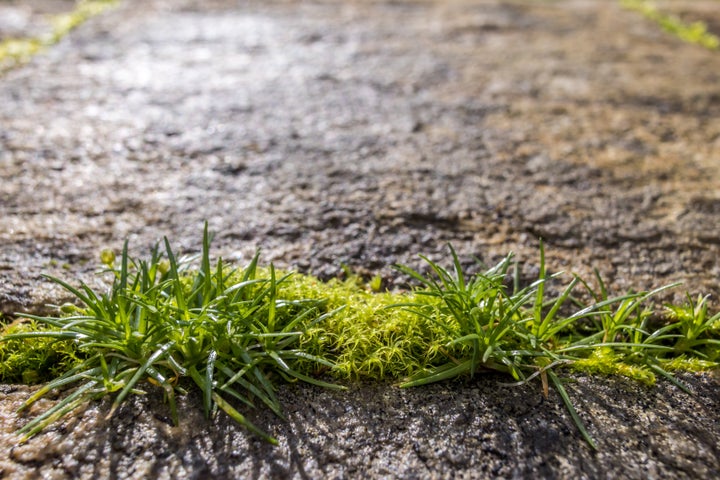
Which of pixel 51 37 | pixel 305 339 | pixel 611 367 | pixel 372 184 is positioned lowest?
pixel 611 367

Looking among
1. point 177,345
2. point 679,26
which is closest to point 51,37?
point 177,345

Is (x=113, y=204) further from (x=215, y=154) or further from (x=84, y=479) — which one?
(x=84, y=479)

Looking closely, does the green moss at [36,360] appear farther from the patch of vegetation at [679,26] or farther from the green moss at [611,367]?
the patch of vegetation at [679,26]

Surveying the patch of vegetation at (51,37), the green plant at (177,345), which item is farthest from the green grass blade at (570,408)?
the patch of vegetation at (51,37)

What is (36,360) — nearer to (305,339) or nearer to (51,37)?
(305,339)

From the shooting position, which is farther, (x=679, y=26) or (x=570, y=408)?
(x=679, y=26)

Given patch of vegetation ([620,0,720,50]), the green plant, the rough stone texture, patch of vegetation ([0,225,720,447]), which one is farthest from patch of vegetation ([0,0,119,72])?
patch of vegetation ([620,0,720,50])

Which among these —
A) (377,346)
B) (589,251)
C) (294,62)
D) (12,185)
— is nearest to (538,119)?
(589,251)
